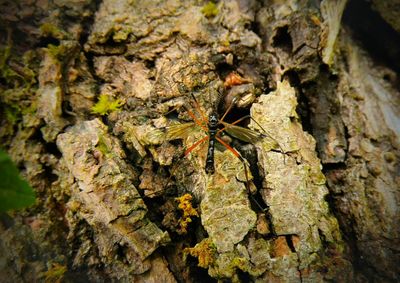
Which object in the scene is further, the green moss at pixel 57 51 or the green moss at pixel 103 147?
the green moss at pixel 57 51

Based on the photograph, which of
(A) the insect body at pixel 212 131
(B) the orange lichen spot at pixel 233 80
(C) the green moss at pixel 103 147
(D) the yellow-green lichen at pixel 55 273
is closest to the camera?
(D) the yellow-green lichen at pixel 55 273

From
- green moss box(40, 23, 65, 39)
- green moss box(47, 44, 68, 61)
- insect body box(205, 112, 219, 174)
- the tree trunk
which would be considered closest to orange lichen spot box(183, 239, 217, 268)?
the tree trunk

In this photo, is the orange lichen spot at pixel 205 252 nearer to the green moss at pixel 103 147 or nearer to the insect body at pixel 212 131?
the insect body at pixel 212 131

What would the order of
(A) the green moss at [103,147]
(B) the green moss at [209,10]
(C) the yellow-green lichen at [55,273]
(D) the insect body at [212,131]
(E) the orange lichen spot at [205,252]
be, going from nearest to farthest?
1. (E) the orange lichen spot at [205,252]
2. (C) the yellow-green lichen at [55,273]
3. (A) the green moss at [103,147]
4. (D) the insect body at [212,131]
5. (B) the green moss at [209,10]

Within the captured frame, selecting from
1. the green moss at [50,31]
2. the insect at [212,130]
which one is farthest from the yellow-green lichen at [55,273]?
the green moss at [50,31]

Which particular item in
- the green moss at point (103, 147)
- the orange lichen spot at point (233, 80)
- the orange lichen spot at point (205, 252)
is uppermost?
the orange lichen spot at point (233, 80)

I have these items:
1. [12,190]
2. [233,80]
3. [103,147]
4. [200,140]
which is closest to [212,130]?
[200,140]

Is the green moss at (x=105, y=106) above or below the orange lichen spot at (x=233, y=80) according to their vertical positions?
below

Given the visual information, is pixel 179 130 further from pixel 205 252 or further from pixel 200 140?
pixel 205 252
